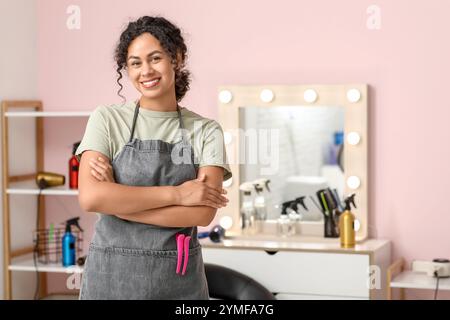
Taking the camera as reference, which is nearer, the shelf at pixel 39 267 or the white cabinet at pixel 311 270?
the white cabinet at pixel 311 270

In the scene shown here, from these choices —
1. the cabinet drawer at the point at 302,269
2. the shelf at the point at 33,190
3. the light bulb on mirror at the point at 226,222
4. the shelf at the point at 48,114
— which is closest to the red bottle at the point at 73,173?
the shelf at the point at 33,190

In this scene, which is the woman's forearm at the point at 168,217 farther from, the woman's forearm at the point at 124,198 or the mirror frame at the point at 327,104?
the mirror frame at the point at 327,104

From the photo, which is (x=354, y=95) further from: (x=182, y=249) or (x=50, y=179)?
(x=182, y=249)

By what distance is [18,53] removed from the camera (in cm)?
407

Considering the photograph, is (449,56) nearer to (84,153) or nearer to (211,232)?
(211,232)

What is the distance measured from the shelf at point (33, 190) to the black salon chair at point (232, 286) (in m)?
0.97

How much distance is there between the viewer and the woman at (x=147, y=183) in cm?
178

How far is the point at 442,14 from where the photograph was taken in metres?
3.44

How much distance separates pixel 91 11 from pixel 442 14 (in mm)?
1755

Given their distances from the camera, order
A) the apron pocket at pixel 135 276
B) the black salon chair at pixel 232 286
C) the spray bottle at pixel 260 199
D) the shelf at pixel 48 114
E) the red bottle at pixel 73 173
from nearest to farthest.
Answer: the apron pocket at pixel 135 276
the black salon chair at pixel 232 286
the spray bottle at pixel 260 199
the shelf at pixel 48 114
the red bottle at pixel 73 173

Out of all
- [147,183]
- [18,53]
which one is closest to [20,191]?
[18,53]

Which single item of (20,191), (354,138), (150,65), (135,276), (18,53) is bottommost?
(135,276)

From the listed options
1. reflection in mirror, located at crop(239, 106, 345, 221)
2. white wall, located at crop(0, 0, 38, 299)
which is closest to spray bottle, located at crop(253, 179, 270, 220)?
reflection in mirror, located at crop(239, 106, 345, 221)

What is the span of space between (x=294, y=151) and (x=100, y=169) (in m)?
1.97
